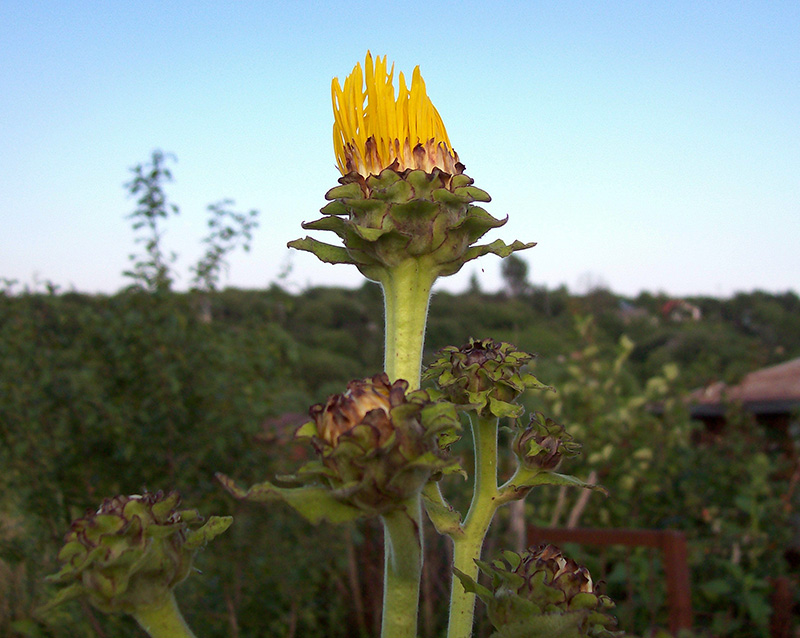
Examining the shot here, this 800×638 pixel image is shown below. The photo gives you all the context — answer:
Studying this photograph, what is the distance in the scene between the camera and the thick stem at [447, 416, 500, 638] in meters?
1.23

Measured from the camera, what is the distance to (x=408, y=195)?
3.84 feet

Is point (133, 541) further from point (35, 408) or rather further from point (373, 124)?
point (35, 408)

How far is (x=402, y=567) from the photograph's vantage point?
3.51 ft

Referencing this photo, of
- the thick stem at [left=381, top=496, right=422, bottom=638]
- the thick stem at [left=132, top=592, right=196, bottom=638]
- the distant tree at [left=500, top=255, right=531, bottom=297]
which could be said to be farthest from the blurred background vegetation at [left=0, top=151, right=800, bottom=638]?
the distant tree at [left=500, top=255, right=531, bottom=297]

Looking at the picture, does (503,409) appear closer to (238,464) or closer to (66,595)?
(66,595)

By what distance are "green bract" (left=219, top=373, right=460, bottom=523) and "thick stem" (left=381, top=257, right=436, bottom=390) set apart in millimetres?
235

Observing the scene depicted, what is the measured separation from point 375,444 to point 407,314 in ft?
1.18

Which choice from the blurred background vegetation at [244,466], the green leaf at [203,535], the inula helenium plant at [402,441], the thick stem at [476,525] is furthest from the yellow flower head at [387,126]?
the blurred background vegetation at [244,466]

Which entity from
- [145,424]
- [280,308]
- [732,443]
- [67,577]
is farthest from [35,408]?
[732,443]

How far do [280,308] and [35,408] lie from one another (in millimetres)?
1891

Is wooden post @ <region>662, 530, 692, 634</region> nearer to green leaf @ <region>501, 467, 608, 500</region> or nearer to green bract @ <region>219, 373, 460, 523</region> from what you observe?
green leaf @ <region>501, 467, 608, 500</region>

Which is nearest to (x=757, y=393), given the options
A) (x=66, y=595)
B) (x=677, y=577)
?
(x=677, y=577)

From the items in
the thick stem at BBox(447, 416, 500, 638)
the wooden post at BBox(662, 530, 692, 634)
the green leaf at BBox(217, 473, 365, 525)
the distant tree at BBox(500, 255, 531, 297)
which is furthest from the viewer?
the distant tree at BBox(500, 255, 531, 297)

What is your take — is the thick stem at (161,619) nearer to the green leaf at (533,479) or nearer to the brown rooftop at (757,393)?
the green leaf at (533,479)
